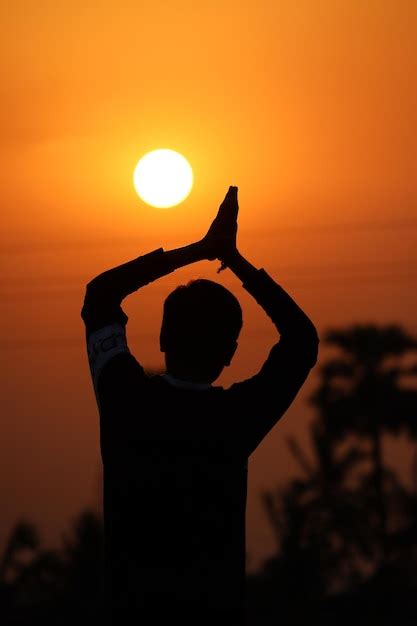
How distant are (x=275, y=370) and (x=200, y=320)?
0.97ft

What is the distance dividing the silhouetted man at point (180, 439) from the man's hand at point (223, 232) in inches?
2.7

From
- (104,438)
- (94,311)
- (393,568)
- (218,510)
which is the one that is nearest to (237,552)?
(218,510)

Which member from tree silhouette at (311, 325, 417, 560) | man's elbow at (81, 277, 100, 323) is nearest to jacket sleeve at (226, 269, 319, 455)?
man's elbow at (81, 277, 100, 323)

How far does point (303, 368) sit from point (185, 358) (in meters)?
0.37

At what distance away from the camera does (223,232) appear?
469 centimetres

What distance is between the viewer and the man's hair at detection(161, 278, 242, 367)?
4.48 metres

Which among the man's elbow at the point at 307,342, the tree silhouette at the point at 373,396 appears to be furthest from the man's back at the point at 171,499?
the tree silhouette at the point at 373,396

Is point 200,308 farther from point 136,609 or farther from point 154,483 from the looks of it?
point 136,609

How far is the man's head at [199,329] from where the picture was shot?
4480 millimetres

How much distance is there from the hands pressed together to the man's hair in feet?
0.69

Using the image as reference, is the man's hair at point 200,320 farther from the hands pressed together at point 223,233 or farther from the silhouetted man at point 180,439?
the hands pressed together at point 223,233

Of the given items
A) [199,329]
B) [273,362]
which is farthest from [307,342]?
[199,329]

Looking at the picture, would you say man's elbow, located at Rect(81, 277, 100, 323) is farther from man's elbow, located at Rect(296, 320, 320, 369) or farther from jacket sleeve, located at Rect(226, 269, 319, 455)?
man's elbow, located at Rect(296, 320, 320, 369)

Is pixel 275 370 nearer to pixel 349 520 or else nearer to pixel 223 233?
pixel 223 233
